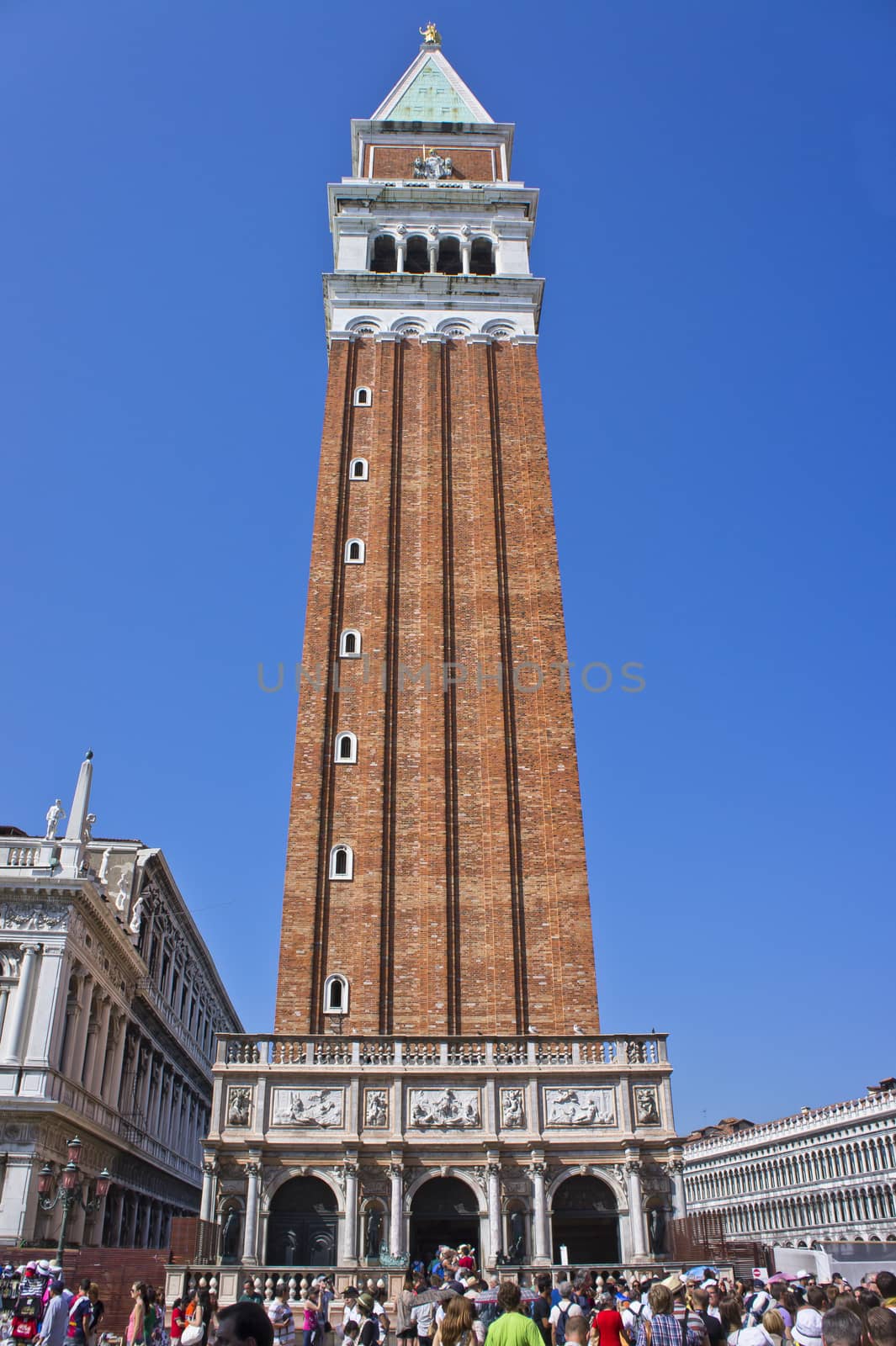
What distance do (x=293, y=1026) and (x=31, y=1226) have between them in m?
8.93

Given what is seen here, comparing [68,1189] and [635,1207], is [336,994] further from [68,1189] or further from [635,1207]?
[635,1207]

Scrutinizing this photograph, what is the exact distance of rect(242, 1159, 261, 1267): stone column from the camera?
1020 inches

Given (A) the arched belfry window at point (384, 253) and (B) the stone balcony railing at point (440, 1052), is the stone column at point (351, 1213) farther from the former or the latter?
(A) the arched belfry window at point (384, 253)

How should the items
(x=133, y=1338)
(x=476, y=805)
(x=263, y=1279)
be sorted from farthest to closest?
(x=476, y=805) → (x=263, y=1279) → (x=133, y=1338)

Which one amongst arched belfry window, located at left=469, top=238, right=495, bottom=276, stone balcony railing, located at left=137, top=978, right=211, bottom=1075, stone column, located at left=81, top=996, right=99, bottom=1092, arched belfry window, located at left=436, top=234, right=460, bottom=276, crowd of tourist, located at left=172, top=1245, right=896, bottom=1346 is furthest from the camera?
stone balcony railing, located at left=137, top=978, right=211, bottom=1075

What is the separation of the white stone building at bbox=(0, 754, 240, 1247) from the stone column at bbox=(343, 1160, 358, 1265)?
9.97m

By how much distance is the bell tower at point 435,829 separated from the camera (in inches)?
1078

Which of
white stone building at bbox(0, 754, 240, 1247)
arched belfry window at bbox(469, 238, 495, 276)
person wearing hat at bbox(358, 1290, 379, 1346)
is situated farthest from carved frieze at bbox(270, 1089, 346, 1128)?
arched belfry window at bbox(469, 238, 495, 276)

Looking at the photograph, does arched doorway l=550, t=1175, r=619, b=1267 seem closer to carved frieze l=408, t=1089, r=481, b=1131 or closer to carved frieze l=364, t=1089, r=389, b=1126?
carved frieze l=408, t=1089, r=481, b=1131

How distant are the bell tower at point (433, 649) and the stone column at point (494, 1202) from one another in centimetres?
585

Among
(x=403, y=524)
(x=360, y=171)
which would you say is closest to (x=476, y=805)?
(x=403, y=524)

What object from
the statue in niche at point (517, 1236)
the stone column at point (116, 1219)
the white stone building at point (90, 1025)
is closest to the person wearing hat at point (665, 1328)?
the statue in niche at point (517, 1236)

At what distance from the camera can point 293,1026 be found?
32375mm

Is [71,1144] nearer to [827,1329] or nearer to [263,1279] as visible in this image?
[263,1279]
